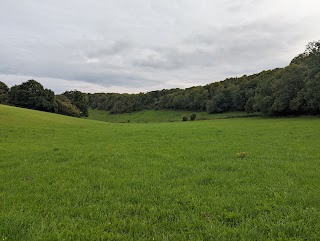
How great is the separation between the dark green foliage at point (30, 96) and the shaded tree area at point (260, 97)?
203ft

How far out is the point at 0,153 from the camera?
12008 mm

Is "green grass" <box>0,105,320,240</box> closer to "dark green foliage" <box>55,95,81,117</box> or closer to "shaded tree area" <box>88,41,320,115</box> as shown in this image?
"shaded tree area" <box>88,41,320,115</box>

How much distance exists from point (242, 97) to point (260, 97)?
26.6 metres

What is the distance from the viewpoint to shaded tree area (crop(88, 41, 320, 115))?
42.8 m

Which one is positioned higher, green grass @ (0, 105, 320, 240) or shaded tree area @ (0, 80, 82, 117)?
shaded tree area @ (0, 80, 82, 117)

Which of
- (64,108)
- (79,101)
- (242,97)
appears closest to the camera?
(64,108)

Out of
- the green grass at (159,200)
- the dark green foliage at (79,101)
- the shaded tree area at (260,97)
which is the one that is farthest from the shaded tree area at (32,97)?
the green grass at (159,200)

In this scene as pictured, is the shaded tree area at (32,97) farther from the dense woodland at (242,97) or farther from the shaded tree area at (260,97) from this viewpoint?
the shaded tree area at (260,97)

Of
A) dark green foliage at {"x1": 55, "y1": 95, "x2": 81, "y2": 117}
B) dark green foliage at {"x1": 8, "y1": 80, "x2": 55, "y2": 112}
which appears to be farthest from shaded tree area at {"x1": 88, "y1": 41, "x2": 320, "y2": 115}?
dark green foliage at {"x1": 8, "y1": 80, "x2": 55, "y2": 112}

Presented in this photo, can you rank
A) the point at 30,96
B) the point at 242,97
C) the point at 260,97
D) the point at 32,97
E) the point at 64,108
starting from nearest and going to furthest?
1. the point at 260,97
2. the point at 32,97
3. the point at 30,96
4. the point at 64,108
5. the point at 242,97

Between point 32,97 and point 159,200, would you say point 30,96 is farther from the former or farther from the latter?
point 159,200

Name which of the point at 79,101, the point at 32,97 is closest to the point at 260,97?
the point at 32,97

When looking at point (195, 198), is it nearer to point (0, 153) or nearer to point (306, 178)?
point (306, 178)

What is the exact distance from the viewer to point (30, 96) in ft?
244
